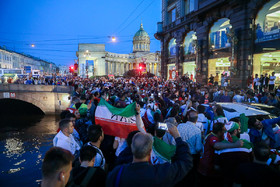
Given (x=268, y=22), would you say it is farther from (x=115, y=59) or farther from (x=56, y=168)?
(x=115, y=59)

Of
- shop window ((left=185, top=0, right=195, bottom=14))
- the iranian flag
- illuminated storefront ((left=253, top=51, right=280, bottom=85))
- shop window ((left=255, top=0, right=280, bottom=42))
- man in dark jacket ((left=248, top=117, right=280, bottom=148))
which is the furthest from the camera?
shop window ((left=185, top=0, right=195, bottom=14))

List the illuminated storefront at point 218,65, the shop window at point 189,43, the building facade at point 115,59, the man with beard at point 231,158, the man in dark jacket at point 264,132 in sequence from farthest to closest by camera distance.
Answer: the building facade at point 115,59 < the shop window at point 189,43 < the illuminated storefront at point 218,65 < the man in dark jacket at point 264,132 < the man with beard at point 231,158

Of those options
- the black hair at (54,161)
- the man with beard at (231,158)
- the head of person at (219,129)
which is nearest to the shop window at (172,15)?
the head of person at (219,129)

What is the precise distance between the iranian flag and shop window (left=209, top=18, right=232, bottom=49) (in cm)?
1784

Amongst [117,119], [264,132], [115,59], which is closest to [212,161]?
[264,132]

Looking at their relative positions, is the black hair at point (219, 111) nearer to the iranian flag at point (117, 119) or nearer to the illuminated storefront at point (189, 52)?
the iranian flag at point (117, 119)

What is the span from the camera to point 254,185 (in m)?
2.44

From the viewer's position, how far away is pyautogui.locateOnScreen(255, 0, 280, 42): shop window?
15.0 m

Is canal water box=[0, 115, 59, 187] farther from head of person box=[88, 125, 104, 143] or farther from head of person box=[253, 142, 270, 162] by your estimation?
head of person box=[253, 142, 270, 162]

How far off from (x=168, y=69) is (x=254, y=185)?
3189 centimetres

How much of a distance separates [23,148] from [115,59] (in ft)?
307

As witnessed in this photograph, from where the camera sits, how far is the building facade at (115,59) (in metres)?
86.8

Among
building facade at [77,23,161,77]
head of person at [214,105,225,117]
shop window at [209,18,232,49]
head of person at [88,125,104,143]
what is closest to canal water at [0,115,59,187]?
head of person at [88,125,104,143]

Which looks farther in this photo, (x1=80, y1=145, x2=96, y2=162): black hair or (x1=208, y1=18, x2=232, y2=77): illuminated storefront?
(x1=208, y1=18, x2=232, y2=77): illuminated storefront
